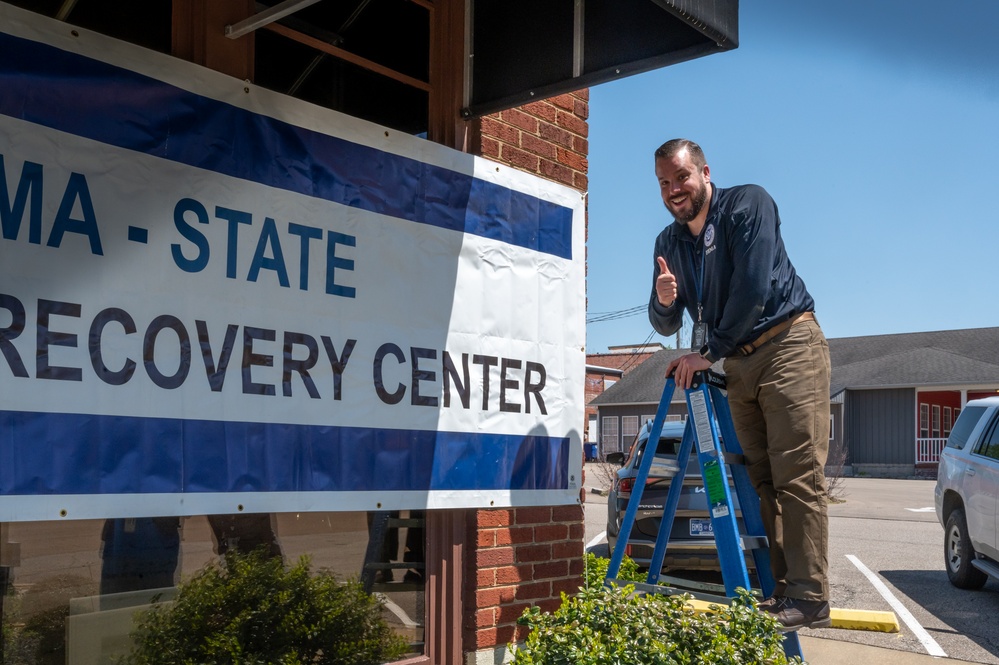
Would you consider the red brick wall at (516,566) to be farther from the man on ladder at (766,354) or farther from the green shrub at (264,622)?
the man on ladder at (766,354)

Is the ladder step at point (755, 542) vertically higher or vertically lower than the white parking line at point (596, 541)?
higher

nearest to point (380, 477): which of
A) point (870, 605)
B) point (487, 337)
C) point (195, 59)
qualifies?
point (487, 337)

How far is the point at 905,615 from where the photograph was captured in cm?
811

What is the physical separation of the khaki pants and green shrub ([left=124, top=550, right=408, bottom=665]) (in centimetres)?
182

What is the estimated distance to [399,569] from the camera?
4.26 m

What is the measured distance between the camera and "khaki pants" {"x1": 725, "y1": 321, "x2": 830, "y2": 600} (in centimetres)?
397

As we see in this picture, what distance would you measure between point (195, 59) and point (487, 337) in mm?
1805

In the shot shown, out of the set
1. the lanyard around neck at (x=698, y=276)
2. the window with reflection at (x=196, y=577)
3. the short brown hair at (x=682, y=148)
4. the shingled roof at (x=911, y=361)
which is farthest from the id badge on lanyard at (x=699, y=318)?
the shingled roof at (x=911, y=361)

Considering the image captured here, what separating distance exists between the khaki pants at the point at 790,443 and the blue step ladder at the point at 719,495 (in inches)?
4.2

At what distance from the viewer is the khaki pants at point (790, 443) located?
3.97 metres

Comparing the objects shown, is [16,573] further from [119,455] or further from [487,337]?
[487,337]

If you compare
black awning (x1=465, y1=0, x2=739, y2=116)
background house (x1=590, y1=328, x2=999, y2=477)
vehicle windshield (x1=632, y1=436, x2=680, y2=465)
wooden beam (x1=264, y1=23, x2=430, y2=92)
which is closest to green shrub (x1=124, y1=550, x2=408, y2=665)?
wooden beam (x1=264, y1=23, x2=430, y2=92)

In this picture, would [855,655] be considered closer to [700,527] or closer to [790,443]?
[700,527]

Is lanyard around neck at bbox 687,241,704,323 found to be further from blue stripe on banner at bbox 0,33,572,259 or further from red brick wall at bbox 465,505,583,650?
red brick wall at bbox 465,505,583,650
